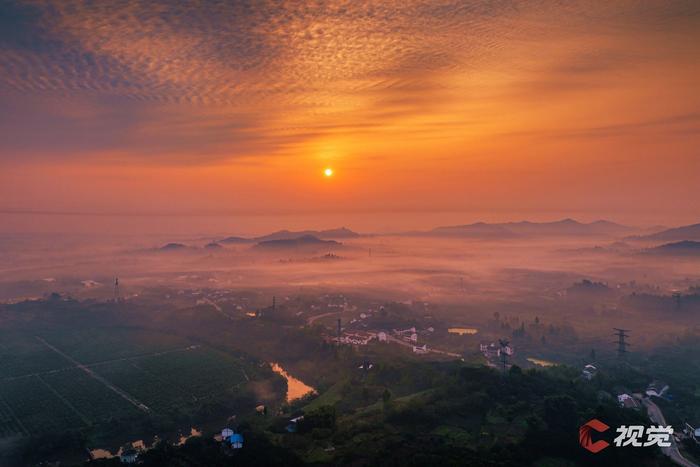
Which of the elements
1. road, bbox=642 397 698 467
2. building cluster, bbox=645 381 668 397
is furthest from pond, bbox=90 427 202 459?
building cluster, bbox=645 381 668 397

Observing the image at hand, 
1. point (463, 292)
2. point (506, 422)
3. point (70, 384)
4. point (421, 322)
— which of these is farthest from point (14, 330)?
point (463, 292)

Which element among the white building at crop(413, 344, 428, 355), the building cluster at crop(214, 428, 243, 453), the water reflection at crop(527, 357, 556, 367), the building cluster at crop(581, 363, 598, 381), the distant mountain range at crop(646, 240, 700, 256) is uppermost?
the distant mountain range at crop(646, 240, 700, 256)

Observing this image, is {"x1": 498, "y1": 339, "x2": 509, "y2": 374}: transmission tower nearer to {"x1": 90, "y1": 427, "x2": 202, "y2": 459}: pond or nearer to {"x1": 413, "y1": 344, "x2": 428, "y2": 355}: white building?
{"x1": 413, "y1": 344, "x2": 428, "y2": 355}: white building

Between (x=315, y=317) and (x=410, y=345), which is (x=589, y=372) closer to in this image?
(x=410, y=345)

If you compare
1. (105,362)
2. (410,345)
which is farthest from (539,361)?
(105,362)

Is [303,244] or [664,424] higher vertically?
[303,244]

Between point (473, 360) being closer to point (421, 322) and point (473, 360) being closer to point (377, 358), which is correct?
point (377, 358)

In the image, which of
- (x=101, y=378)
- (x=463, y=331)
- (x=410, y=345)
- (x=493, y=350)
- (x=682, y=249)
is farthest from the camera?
(x=682, y=249)
